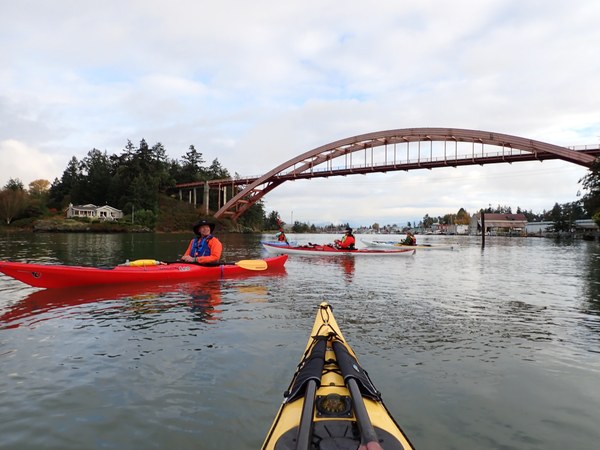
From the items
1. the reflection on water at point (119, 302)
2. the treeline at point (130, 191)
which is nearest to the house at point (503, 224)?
the treeline at point (130, 191)

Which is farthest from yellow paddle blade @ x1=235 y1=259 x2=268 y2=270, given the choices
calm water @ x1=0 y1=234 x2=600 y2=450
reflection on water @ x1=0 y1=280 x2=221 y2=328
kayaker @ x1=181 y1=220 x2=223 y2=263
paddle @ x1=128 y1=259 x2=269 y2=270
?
calm water @ x1=0 y1=234 x2=600 y2=450

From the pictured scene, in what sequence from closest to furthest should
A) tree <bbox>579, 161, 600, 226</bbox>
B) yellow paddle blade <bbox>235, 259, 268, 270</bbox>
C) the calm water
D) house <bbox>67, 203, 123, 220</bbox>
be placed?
the calm water
yellow paddle blade <bbox>235, 259, 268, 270</bbox>
tree <bbox>579, 161, 600, 226</bbox>
house <bbox>67, 203, 123, 220</bbox>

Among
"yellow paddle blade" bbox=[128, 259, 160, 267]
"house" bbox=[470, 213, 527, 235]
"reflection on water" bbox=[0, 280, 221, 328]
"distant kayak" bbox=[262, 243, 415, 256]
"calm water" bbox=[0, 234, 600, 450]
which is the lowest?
"calm water" bbox=[0, 234, 600, 450]

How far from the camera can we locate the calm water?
10.3ft

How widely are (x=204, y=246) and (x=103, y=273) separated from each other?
2720 millimetres

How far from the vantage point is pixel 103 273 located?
9016mm

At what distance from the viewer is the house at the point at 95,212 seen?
2511 inches

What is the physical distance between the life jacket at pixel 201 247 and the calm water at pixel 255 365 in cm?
215

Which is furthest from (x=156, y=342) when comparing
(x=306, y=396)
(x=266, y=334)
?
(x=306, y=396)

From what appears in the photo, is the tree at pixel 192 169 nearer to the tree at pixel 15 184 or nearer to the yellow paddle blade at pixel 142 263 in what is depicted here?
the tree at pixel 15 184

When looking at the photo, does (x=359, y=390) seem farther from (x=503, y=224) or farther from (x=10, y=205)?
(x=503, y=224)

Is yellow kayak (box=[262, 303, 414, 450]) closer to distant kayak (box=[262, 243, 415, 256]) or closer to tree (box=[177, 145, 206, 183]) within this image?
distant kayak (box=[262, 243, 415, 256])

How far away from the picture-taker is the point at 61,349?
488 cm

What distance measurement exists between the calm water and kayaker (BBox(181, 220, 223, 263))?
1.78m
